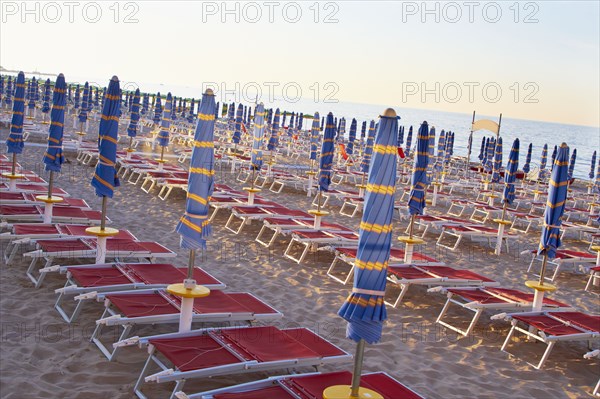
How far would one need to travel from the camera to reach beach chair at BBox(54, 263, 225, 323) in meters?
6.02

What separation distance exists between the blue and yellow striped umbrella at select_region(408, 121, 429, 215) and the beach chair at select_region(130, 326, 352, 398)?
11.2 ft

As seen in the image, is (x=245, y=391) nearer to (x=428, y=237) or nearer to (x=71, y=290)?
(x=71, y=290)

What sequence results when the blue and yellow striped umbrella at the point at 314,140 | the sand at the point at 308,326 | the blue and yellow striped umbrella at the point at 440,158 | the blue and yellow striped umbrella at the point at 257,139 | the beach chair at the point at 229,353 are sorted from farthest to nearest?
the blue and yellow striped umbrella at the point at 440,158 < the blue and yellow striped umbrella at the point at 314,140 < the blue and yellow striped umbrella at the point at 257,139 < the sand at the point at 308,326 < the beach chair at the point at 229,353

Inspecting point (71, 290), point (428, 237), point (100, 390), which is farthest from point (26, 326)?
point (428, 237)

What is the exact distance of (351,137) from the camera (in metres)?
23.9

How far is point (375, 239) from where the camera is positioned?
3791 millimetres

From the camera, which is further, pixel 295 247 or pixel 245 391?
pixel 295 247

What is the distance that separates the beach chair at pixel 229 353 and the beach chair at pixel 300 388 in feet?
0.71

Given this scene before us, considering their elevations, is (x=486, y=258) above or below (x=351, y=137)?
below

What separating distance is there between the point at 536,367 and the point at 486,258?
5363 mm

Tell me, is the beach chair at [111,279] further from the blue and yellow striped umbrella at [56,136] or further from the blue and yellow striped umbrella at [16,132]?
the blue and yellow striped umbrella at [16,132]

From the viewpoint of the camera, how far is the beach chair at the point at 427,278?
26.1ft

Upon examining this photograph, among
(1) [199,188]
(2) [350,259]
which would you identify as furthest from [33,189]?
(1) [199,188]

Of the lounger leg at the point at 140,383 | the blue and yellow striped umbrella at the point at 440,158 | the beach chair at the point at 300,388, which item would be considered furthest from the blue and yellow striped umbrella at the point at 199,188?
the blue and yellow striped umbrella at the point at 440,158
